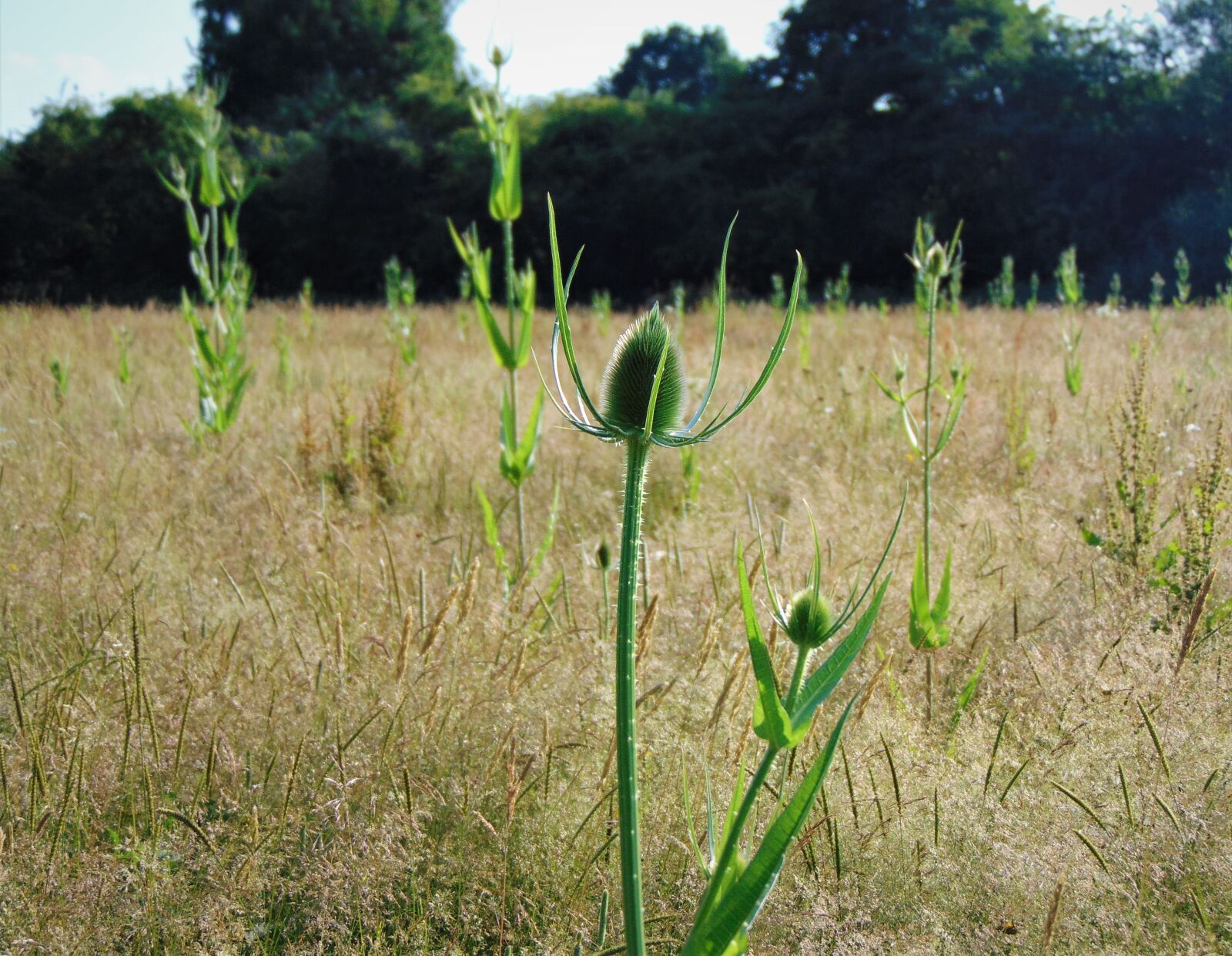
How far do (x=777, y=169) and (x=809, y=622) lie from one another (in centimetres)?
1869

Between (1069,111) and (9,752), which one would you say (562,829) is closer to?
(9,752)

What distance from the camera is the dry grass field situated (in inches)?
54.9

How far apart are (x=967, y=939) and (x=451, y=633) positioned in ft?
3.66

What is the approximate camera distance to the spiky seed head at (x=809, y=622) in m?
0.96

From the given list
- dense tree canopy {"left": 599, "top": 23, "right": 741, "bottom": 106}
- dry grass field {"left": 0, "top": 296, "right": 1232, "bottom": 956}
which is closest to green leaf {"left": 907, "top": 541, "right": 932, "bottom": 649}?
dry grass field {"left": 0, "top": 296, "right": 1232, "bottom": 956}

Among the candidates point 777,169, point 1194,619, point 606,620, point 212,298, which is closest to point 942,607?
point 1194,619

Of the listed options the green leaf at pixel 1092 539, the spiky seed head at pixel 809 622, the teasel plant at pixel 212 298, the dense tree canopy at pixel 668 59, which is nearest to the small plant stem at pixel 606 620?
the spiky seed head at pixel 809 622

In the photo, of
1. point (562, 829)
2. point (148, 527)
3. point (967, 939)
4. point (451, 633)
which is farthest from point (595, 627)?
point (148, 527)

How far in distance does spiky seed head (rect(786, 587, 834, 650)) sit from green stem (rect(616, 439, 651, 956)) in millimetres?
190

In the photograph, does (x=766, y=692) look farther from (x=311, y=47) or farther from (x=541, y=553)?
(x=311, y=47)

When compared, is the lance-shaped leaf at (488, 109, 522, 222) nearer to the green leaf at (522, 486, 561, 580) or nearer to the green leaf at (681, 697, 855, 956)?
the green leaf at (522, 486, 561, 580)

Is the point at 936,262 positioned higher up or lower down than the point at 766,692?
higher up

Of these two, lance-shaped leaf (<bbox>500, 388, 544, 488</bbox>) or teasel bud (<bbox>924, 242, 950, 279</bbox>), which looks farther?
lance-shaped leaf (<bbox>500, 388, 544, 488</bbox>)

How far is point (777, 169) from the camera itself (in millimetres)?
18297
